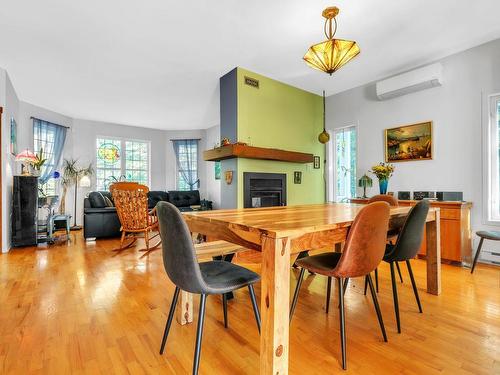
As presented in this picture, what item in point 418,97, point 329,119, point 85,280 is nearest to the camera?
point 85,280

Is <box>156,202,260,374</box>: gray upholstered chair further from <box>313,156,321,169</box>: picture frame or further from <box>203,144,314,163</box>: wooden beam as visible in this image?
<box>313,156,321,169</box>: picture frame

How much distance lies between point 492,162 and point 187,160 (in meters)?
6.72

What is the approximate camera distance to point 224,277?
140 centimetres

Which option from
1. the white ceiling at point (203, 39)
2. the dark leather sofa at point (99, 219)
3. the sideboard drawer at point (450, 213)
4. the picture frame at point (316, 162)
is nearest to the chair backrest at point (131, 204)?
the dark leather sofa at point (99, 219)

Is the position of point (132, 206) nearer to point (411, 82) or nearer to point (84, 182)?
point (84, 182)

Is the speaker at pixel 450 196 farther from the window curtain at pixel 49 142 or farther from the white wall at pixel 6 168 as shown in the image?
the window curtain at pixel 49 142

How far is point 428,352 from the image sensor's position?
1.53 meters

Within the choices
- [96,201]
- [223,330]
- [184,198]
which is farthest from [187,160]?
[223,330]

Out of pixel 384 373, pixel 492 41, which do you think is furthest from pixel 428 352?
pixel 492 41

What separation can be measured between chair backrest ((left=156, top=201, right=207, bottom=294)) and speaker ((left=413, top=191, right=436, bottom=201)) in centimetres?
359

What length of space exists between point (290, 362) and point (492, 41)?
14.2 ft

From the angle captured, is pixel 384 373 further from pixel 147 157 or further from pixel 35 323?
pixel 147 157

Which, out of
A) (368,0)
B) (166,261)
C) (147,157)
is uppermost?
(368,0)

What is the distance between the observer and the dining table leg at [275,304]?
1.13 meters
